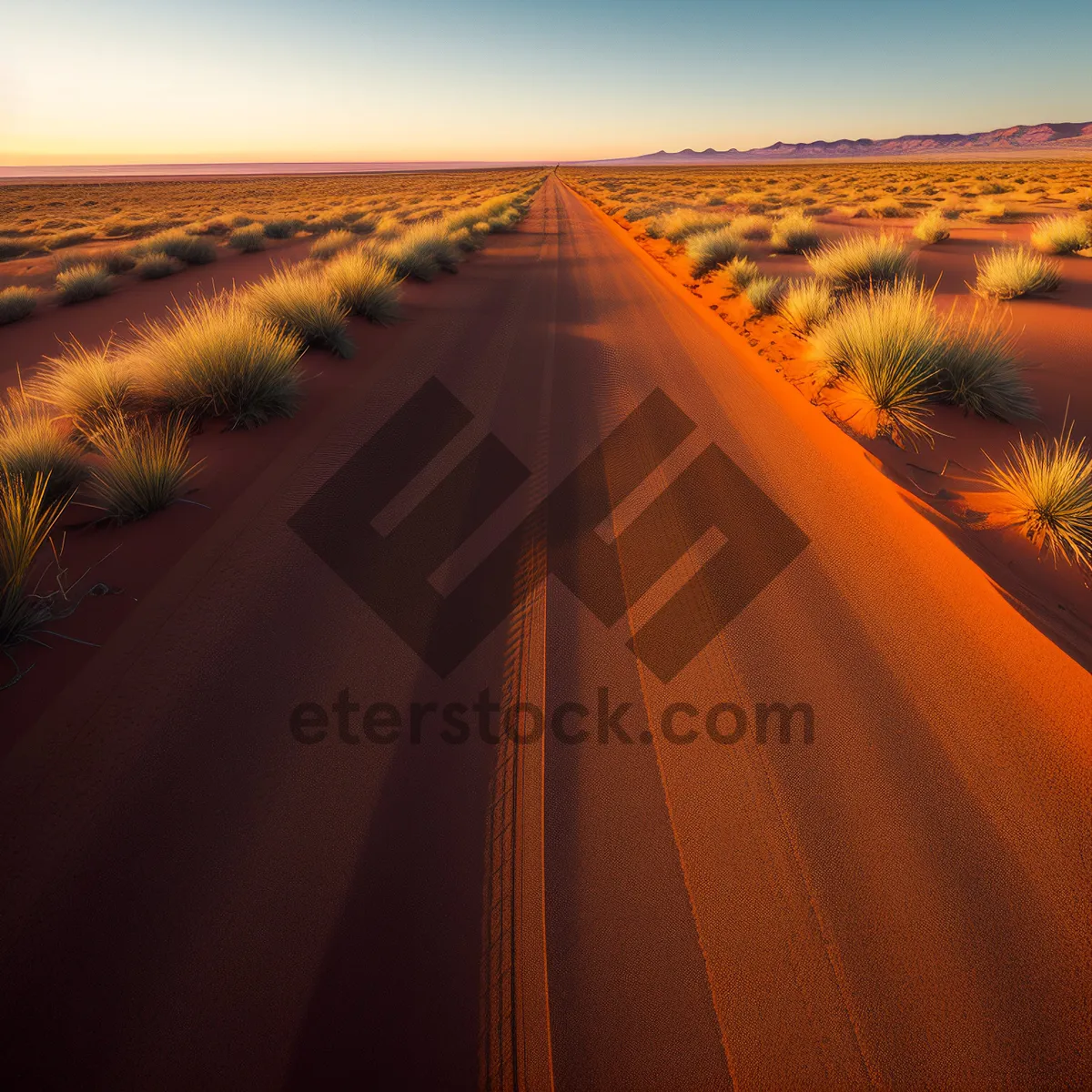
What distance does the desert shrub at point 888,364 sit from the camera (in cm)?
534

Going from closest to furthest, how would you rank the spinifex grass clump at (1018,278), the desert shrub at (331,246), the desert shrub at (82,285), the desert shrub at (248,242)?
the spinifex grass clump at (1018,278)
the desert shrub at (82,285)
the desert shrub at (331,246)
the desert shrub at (248,242)

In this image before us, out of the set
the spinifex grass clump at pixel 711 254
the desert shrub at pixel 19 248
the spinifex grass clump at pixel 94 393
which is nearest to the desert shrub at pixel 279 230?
the desert shrub at pixel 19 248

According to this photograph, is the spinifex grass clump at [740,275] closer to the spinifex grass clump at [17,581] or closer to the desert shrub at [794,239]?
the desert shrub at [794,239]

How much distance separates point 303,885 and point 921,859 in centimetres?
236

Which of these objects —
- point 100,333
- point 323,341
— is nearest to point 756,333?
point 323,341

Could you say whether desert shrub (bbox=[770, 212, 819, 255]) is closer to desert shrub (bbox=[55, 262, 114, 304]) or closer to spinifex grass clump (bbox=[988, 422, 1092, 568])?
spinifex grass clump (bbox=[988, 422, 1092, 568])

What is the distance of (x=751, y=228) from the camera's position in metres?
16.0

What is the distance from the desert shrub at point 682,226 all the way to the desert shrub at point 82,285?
50.3 ft

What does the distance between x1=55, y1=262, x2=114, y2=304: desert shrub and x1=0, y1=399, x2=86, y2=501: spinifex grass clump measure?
11.3 meters

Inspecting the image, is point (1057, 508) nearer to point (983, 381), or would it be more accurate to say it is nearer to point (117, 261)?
point (983, 381)

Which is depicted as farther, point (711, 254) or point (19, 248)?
point (19, 248)

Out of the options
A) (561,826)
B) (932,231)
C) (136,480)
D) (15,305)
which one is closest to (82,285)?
(15,305)

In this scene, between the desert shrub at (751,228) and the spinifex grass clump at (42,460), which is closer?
the spinifex grass clump at (42,460)

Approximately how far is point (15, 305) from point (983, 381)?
16316 millimetres
